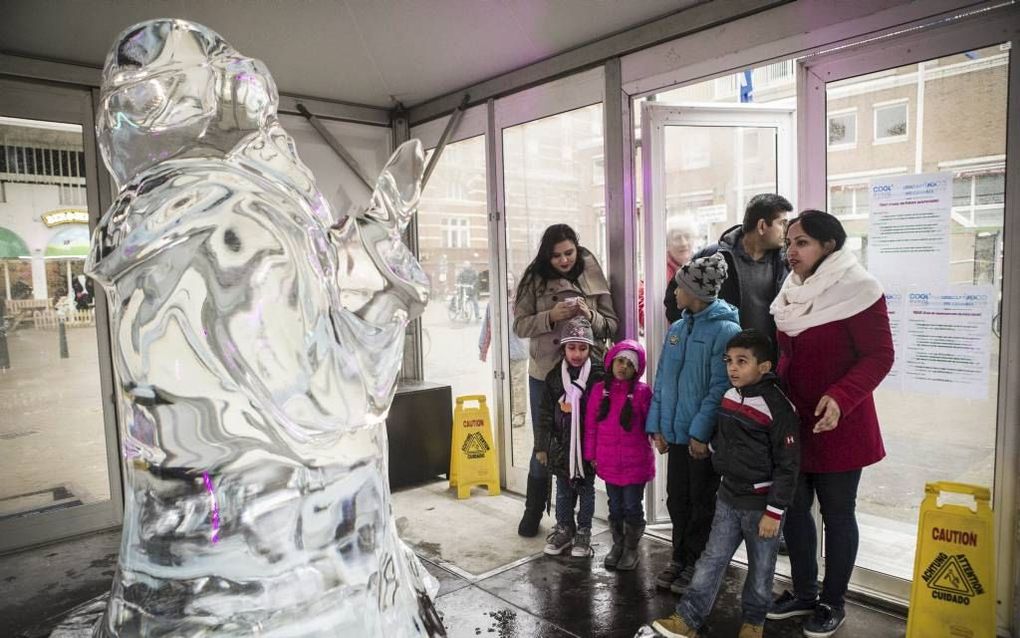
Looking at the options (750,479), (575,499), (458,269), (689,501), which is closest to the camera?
(750,479)

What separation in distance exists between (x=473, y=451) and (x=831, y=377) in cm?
275

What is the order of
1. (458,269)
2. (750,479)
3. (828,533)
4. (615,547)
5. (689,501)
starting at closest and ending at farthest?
(750,479) → (828,533) → (689,501) → (615,547) → (458,269)

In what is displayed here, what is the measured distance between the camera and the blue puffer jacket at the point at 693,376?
306 cm

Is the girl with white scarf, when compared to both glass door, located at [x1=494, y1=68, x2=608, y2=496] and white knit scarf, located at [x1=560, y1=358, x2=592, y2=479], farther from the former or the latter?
glass door, located at [x1=494, y1=68, x2=608, y2=496]

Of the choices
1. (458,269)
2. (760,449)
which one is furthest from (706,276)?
(458,269)

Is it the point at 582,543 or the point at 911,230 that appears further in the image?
the point at 582,543

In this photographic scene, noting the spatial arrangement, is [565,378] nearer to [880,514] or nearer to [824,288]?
[824,288]

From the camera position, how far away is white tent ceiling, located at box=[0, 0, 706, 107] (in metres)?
3.43

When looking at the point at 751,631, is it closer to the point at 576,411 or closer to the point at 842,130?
the point at 576,411

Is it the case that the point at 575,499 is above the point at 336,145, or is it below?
below

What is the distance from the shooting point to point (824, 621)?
2.84m

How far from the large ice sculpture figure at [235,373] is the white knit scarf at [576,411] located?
2.61 meters

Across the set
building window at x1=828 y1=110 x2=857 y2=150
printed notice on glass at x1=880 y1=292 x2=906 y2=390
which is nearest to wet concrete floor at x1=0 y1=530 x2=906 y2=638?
printed notice on glass at x1=880 y1=292 x2=906 y2=390

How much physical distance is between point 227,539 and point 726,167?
4802 millimetres
